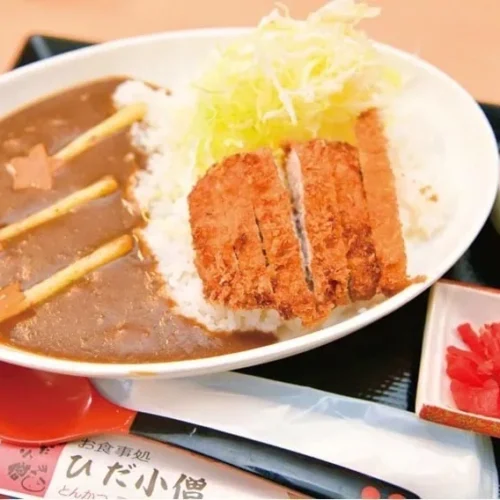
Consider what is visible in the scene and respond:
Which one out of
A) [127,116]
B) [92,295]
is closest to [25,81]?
[127,116]

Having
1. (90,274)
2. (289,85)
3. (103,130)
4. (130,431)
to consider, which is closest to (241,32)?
(289,85)

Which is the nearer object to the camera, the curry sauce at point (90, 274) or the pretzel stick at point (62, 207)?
the curry sauce at point (90, 274)

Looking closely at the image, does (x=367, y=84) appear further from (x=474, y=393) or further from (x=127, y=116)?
(x=474, y=393)

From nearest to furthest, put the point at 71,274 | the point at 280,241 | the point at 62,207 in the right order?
1. the point at 280,241
2. the point at 71,274
3. the point at 62,207

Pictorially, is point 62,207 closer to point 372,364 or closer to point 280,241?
point 280,241

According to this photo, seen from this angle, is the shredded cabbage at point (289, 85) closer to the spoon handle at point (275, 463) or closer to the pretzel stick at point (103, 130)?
the pretzel stick at point (103, 130)

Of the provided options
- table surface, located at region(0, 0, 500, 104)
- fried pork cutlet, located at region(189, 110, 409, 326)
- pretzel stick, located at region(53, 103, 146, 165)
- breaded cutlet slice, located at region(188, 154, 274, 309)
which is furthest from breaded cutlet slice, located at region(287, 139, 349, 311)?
table surface, located at region(0, 0, 500, 104)

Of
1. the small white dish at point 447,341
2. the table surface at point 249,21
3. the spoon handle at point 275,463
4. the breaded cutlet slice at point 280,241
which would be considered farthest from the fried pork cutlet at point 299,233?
the table surface at point 249,21
